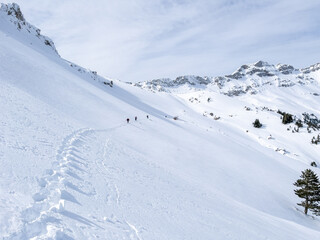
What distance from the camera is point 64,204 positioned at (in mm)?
8359

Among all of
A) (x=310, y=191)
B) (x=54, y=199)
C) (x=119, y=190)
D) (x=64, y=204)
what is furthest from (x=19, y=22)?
(x=310, y=191)

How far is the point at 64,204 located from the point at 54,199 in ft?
1.62

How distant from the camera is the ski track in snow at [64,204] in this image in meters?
6.73

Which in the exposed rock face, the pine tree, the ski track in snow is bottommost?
Answer: the ski track in snow

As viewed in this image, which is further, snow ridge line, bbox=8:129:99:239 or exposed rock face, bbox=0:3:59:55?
exposed rock face, bbox=0:3:59:55

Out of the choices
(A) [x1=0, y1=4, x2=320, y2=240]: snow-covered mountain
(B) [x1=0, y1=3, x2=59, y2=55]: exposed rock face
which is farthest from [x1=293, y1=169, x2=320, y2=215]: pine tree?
(B) [x1=0, y1=3, x2=59, y2=55]: exposed rock face

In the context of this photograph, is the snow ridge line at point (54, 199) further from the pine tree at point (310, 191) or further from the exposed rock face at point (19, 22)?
the exposed rock face at point (19, 22)

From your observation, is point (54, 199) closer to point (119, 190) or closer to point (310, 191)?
point (119, 190)

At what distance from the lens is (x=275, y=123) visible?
109625 mm

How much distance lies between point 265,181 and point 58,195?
29.5 m

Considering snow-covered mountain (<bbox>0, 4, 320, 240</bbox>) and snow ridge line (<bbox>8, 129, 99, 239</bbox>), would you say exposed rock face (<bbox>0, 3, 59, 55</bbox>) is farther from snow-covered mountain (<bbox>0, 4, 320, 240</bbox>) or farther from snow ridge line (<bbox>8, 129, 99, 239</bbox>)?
snow ridge line (<bbox>8, 129, 99, 239</bbox>)

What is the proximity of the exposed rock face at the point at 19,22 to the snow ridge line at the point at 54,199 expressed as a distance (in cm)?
7013

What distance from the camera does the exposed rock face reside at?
223 feet

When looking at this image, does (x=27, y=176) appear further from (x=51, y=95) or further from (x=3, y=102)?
(x=51, y=95)
